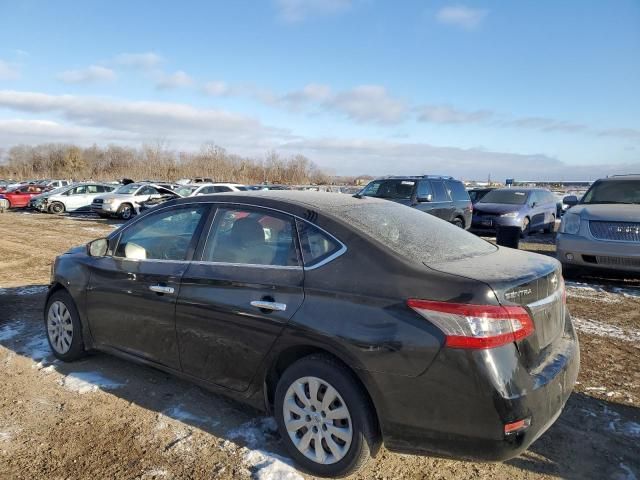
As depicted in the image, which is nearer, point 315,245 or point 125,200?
point 315,245

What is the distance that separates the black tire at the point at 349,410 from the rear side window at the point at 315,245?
1.90 feet

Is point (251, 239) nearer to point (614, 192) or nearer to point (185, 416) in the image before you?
point (185, 416)

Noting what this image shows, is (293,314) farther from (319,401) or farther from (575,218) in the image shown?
(575,218)

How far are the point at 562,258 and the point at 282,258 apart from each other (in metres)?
6.37

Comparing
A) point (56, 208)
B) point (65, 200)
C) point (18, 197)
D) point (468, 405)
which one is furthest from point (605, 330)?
point (18, 197)

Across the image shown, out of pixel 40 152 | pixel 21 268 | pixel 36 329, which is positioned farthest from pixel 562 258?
pixel 40 152

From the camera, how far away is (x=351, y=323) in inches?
105

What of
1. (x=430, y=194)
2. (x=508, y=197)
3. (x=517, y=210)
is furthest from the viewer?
(x=508, y=197)

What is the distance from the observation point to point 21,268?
926 cm

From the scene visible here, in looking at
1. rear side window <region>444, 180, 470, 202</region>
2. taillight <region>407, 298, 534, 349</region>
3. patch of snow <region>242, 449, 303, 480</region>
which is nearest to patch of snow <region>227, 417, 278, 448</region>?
patch of snow <region>242, 449, 303, 480</region>

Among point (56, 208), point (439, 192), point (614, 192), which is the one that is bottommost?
point (56, 208)

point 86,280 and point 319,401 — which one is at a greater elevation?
point 86,280

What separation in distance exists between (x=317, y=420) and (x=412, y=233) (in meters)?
1.32

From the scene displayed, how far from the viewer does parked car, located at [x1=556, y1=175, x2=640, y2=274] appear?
23.9 ft
